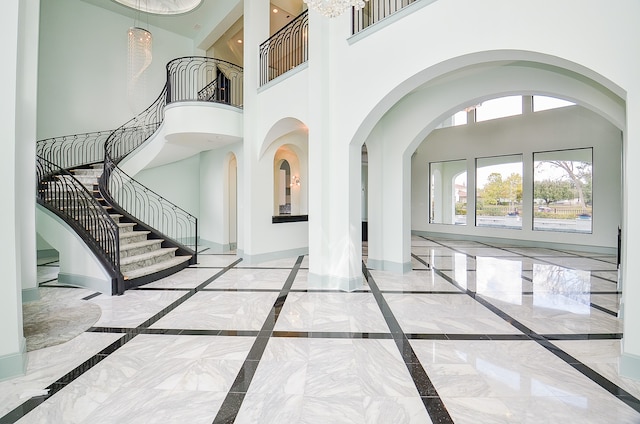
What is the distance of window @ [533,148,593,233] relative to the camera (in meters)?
8.52

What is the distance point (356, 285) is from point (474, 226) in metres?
7.43

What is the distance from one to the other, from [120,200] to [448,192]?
11.4m

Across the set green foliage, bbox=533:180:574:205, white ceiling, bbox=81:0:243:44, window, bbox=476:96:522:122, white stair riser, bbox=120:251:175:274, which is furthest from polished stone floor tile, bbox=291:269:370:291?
window, bbox=476:96:522:122

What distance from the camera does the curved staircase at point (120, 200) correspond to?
17.3 feet

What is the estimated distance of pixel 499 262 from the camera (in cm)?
697

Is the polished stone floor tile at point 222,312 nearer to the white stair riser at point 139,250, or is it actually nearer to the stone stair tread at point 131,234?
the white stair riser at point 139,250

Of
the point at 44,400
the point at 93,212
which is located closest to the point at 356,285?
the point at 44,400

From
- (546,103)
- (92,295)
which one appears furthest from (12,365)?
(546,103)

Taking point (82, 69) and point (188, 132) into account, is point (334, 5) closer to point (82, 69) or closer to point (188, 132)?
point (188, 132)

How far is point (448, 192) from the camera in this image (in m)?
11.8

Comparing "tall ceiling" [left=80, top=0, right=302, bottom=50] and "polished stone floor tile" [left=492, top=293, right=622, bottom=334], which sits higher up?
"tall ceiling" [left=80, top=0, right=302, bottom=50]

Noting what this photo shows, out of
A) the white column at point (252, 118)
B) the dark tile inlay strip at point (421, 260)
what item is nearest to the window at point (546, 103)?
the dark tile inlay strip at point (421, 260)

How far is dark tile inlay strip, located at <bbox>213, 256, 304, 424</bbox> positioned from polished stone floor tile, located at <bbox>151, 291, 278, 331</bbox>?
119mm

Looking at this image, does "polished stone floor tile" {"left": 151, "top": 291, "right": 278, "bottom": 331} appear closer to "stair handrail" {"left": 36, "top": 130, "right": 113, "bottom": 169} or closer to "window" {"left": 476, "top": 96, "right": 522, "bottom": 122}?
"stair handrail" {"left": 36, "top": 130, "right": 113, "bottom": 169}
